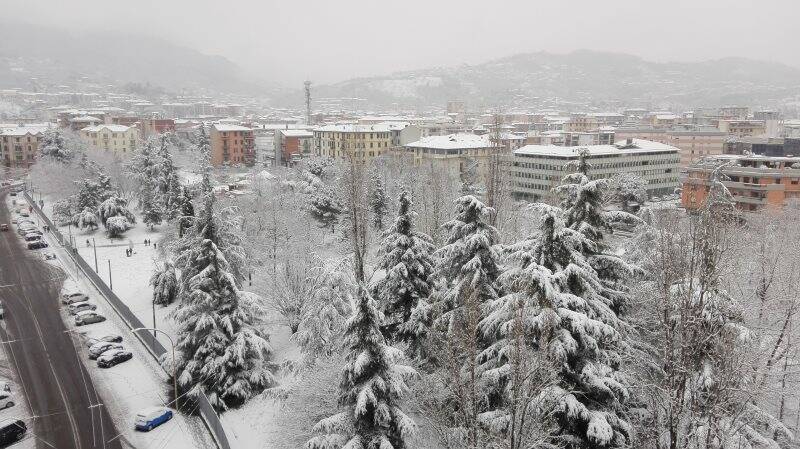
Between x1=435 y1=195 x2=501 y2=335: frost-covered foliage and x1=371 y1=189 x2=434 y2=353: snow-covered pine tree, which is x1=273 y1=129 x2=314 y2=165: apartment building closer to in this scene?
x1=371 y1=189 x2=434 y2=353: snow-covered pine tree

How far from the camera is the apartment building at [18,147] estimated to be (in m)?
114

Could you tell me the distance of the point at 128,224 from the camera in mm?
65688

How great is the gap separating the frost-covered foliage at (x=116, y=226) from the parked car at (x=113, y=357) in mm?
33088

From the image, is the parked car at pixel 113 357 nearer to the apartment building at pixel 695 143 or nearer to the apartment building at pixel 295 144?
the apartment building at pixel 295 144

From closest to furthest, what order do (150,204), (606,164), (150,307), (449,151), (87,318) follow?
(87,318)
(150,307)
(150,204)
(606,164)
(449,151)

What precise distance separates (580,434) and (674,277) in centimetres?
567

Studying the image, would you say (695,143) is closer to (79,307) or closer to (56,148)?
(79,307)

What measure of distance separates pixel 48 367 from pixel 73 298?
11.8 meters

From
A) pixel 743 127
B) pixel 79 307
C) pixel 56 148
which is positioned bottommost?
pixel 79 307

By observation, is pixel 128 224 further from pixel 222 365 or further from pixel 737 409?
pixel 737 409

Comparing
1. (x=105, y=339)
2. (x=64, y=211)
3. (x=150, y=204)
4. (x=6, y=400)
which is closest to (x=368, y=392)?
(x=6, y=400)

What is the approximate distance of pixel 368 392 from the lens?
57.1 feet

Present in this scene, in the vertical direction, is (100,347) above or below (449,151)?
below

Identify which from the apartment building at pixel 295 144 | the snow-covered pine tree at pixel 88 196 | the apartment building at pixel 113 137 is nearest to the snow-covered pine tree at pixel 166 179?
the snow-covered pine tree at pixel 88 196
